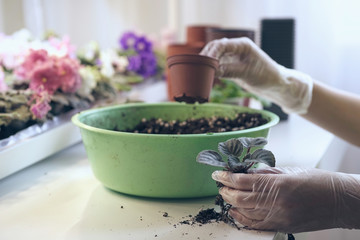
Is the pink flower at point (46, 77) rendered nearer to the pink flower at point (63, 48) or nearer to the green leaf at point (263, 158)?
the pink flower at point (63, 48)

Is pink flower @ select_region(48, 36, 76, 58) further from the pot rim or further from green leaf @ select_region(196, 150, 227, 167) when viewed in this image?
green leaf @ select_region(196, 150, 227, 167)

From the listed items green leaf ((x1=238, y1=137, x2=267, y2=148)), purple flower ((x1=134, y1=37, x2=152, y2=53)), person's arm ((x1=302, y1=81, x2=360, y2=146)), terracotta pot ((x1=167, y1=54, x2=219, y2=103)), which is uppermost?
terracotta pot ((x1=167, y1=54, x2=219, y2=103))

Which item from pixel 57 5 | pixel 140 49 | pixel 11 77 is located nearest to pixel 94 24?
pixel 57 5

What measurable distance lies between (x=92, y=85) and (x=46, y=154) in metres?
0.37

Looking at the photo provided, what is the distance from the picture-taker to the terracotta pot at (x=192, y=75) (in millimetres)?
979

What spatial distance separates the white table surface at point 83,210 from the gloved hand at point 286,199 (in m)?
0.03

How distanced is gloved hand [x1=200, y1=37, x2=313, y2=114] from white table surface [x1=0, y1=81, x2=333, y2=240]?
0.18m

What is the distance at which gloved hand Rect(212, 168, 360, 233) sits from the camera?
745 millimetres

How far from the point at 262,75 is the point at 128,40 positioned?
964mm

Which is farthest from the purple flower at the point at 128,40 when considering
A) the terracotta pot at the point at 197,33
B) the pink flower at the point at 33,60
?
the pink flower at the point at 33,60

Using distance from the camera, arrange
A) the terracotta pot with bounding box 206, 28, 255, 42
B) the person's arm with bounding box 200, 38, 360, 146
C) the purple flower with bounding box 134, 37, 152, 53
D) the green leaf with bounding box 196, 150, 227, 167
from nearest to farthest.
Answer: the green leaf with bounding box 196, 150, 227, 167
the person's arm with bounding box 200, 38, 360, 146
the terracotta pot with bounding box 206, 28, 255, 42
the purple flower with bounding box 134, 37, 152, 53

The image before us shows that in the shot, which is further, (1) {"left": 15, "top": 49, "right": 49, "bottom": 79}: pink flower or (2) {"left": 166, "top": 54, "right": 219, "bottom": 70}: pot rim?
(1) {"left": 15, "top": 49, "right": 49, "bottom": 79}: pink flower

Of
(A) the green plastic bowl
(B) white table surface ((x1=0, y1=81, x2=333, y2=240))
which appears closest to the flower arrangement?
(B) white table surface ((x1=0, y1=81, x2=333, y2=240))

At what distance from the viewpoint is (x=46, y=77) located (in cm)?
130
